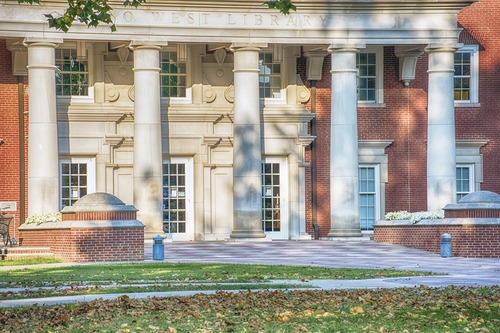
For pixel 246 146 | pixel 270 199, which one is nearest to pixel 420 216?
pixel 246 146

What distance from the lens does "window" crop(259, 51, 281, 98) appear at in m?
44.7

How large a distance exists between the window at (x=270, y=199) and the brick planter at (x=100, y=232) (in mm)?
13057

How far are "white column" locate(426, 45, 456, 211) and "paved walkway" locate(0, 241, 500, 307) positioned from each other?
3.50 meters

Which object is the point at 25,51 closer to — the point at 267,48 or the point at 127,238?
the point at 267,48

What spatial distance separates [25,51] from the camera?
4191 cm

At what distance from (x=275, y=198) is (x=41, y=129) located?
9.53 metres

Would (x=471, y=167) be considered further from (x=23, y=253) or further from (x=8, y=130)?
(x=23, y=253)

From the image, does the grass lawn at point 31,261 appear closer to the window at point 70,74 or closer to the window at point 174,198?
the window at point 70,74

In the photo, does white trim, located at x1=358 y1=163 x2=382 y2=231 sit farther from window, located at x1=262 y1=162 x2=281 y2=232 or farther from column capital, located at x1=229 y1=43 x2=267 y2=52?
column capital, located at x1=229 y1=43 x2=267 y2=52

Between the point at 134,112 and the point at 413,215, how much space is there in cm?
910

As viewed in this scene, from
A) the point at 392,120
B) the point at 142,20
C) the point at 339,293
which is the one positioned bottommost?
the point at 339,293

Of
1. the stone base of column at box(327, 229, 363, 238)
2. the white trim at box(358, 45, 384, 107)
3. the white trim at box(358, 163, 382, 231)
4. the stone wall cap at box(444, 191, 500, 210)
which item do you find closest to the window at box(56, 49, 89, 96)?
the stone base of column at box(327, 229, 363, 238)

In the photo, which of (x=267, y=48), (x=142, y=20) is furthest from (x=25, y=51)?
(x=267, y=48)

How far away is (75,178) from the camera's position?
43219mm
